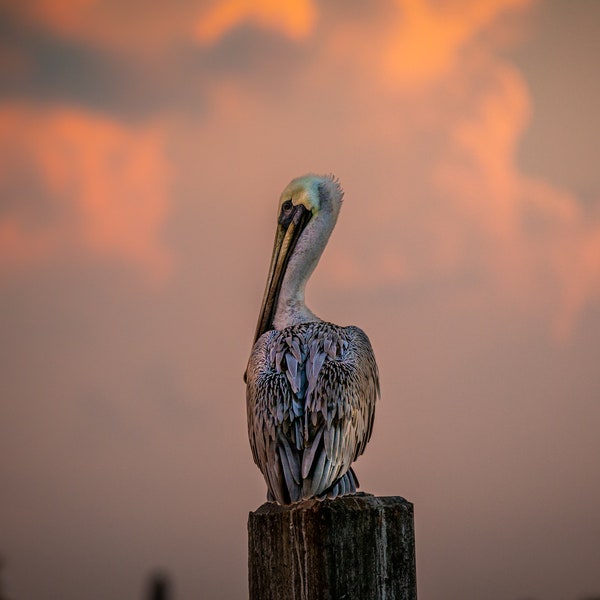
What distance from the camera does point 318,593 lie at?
11.3 feet

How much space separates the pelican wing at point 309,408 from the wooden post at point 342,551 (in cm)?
140

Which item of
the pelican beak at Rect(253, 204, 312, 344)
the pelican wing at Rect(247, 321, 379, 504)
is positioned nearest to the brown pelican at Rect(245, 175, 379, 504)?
the pelican wing at Rect(247, 321, 379, 504)

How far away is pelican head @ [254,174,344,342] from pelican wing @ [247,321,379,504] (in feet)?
4.73

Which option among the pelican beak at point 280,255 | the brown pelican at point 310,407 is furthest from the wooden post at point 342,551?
the pelican beak at point 280,255

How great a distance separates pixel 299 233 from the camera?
7.75 meters

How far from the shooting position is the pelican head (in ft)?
24.3

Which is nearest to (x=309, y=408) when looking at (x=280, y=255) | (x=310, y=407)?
(x=310, y=407)

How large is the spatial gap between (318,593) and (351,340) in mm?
2662

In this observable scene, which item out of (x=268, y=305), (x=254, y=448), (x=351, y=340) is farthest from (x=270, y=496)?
(x=268, y=305)

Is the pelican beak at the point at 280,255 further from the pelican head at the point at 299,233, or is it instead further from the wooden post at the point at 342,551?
the wooden post at the point at 342,551

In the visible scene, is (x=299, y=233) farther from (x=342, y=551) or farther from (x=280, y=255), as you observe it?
(x=342, y=551)

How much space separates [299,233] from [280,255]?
0.23 m

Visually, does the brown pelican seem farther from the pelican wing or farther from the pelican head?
the pelican head

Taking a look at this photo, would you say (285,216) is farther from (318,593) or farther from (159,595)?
(318,593)
